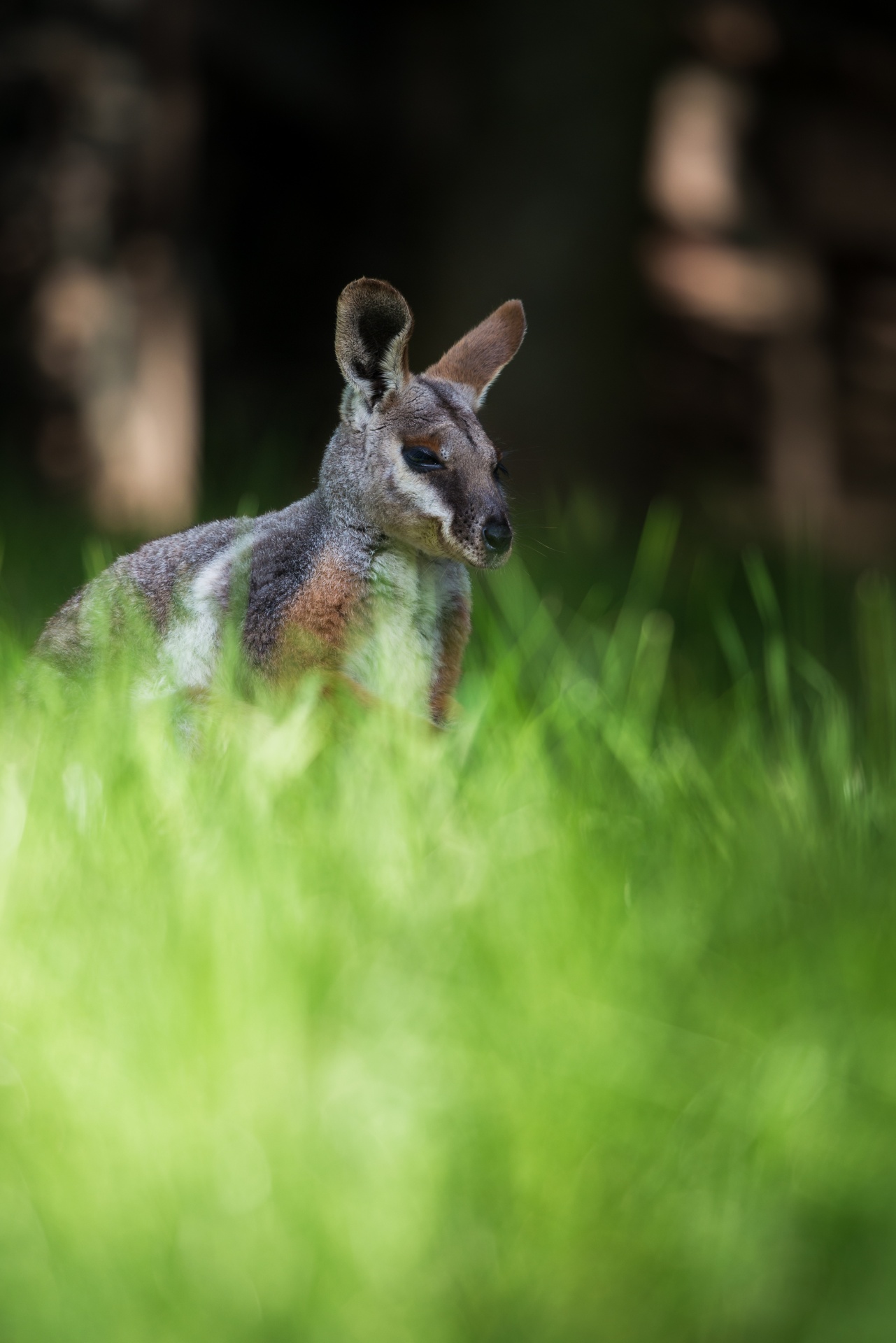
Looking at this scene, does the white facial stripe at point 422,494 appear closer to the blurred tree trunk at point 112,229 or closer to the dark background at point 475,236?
the dark background at point 475,236

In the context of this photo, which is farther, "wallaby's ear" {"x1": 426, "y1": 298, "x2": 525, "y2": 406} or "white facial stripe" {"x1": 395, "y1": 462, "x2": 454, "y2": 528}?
"wallaby's ear" {"x1": 426, "y1": 298, "x2": 525, "y2": 406}

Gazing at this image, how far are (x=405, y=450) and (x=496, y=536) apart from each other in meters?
0.20

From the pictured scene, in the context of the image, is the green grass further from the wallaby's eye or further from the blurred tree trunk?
the blurred tree trunk

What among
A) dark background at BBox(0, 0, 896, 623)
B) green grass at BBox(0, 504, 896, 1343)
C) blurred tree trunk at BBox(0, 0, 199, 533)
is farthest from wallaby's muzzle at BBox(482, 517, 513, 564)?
blurred tree trunk at BBox(0, 0, 199, 533)

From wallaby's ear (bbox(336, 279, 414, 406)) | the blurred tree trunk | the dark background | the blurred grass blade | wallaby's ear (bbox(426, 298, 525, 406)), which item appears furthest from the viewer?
the dark background

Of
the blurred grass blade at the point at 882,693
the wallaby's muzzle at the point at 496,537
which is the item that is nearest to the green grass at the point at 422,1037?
the wallaby's muzzle at the point at 496,537

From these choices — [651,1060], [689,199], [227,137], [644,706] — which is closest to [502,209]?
[689,199]

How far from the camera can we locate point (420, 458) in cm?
203

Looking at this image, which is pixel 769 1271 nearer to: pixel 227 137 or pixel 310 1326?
pixel 310 1326

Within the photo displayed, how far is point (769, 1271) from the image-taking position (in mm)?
1108

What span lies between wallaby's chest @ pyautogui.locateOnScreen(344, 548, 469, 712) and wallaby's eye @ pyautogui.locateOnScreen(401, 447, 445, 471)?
0.48 feet

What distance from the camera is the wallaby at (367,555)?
78.7 inches

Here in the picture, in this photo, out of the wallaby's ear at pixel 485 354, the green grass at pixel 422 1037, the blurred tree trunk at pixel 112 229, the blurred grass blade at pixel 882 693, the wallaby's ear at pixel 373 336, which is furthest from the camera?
the blurred tree trunk at pixel 112 229

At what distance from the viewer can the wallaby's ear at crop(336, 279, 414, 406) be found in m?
1.97
